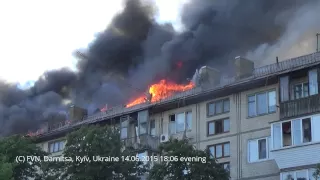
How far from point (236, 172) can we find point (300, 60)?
933cm

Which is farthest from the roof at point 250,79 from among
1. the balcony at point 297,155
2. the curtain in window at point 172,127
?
the balcony at point 297,155

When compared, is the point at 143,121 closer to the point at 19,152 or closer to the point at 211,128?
the point at 211,128

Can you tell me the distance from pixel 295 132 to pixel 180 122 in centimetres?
1172

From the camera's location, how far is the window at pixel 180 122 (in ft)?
174

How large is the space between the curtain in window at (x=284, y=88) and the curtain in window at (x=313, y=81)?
1767 millimetres

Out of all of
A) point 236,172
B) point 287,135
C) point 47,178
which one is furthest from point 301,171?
point 47,178

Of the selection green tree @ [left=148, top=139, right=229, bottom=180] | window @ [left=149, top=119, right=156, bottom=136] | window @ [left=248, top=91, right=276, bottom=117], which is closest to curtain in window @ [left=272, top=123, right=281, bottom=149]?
window @ [left=248, top=91, right=276, bottom=117]

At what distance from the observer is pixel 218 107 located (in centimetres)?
5138

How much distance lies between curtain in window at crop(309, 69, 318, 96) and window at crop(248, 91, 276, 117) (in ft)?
11.5

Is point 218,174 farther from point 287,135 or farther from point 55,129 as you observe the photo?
point 55,129

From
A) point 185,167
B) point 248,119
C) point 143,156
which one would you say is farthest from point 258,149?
point 143,156

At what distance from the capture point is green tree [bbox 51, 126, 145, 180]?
1764 inches

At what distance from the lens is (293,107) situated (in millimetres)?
45031

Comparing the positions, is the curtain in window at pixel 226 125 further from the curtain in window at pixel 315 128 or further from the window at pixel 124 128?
the window at pixel 124 128
